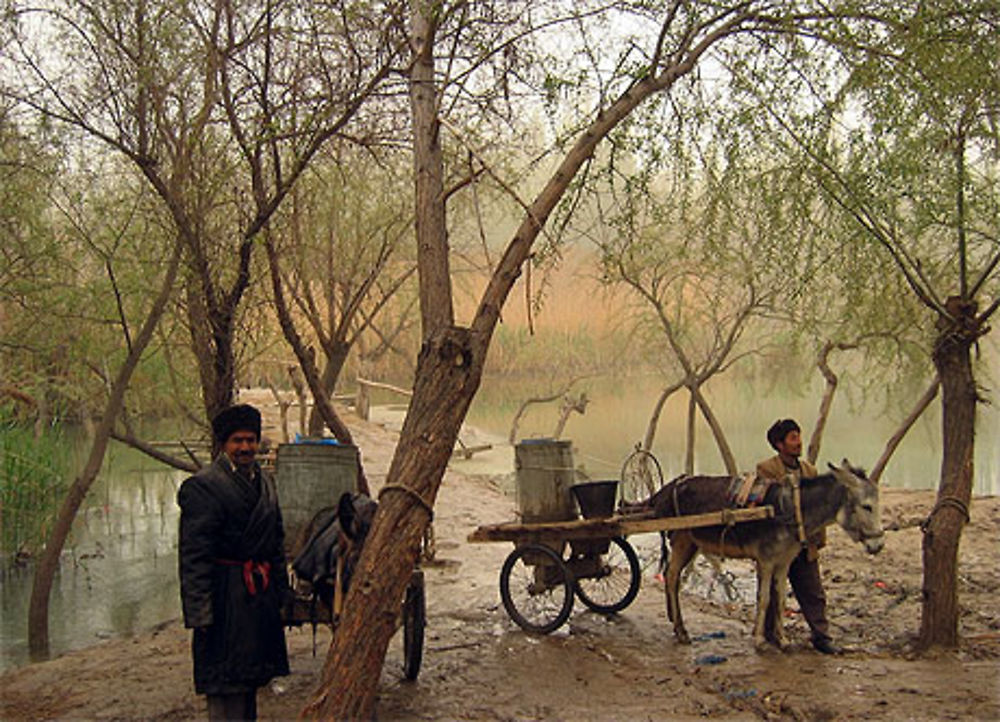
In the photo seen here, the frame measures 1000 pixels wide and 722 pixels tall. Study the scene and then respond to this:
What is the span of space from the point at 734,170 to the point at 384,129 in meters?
4.16

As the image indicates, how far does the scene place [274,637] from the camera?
5137 millimetres

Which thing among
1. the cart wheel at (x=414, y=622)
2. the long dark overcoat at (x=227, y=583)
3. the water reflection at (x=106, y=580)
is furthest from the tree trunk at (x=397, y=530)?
the water reflection at (x=106, y=580)

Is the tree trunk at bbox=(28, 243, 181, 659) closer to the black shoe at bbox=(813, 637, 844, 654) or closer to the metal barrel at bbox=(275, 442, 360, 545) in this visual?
the metal barrel at bbox=(275, 442, 360, 545)

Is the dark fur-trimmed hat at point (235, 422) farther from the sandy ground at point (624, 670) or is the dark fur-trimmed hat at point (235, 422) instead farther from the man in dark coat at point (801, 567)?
the man in dark coat at point (801, 567)

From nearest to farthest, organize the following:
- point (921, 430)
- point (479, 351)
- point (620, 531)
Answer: point (479, 351) < point (620, 531) < point (921, 430)

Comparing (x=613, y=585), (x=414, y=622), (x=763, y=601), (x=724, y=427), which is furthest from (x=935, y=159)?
(x=724, y=427)

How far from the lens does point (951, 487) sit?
733 cm

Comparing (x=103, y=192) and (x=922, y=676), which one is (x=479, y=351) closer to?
(x=922, y=676)

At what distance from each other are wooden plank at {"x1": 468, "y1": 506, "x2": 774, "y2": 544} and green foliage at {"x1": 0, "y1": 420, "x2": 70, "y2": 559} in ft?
26.8

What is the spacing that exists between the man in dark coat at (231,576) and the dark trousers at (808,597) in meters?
4.05

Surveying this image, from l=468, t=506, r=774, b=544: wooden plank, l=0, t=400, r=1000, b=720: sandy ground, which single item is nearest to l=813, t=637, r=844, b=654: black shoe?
l=0, t=400, r=1000, b=720: sandy ground

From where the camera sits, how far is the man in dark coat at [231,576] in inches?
193

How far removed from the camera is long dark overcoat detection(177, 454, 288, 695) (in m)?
4.89

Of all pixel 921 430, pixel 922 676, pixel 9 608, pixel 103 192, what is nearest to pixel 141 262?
pixel 103 192
